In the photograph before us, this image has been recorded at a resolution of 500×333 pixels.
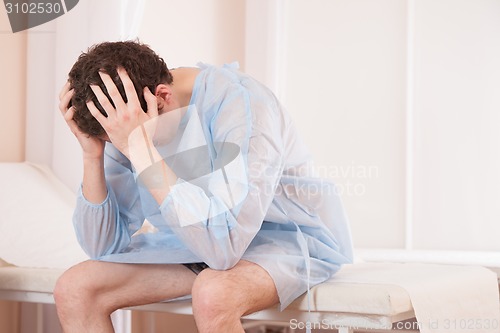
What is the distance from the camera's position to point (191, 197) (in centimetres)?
135

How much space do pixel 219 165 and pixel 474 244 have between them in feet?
6.32

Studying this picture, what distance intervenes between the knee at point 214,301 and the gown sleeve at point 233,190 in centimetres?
5

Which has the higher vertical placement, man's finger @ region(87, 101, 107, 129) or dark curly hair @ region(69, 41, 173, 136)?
dark curly hair @ region(69, 41, 173, 136)

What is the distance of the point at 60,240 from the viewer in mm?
2152

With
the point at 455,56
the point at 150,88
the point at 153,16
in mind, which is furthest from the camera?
the point at 455,56

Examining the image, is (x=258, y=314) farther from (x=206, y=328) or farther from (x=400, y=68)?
(x=400, y=68)

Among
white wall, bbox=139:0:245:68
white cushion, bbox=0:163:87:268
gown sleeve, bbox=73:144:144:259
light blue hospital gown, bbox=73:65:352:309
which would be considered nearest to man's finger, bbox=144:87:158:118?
light blue hospital gown, bbox=73:65:352:309

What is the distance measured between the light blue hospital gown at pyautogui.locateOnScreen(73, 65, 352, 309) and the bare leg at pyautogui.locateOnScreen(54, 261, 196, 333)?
33mm

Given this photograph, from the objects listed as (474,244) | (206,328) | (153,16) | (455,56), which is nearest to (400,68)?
(455,56)

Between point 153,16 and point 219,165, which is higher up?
point 153,16
